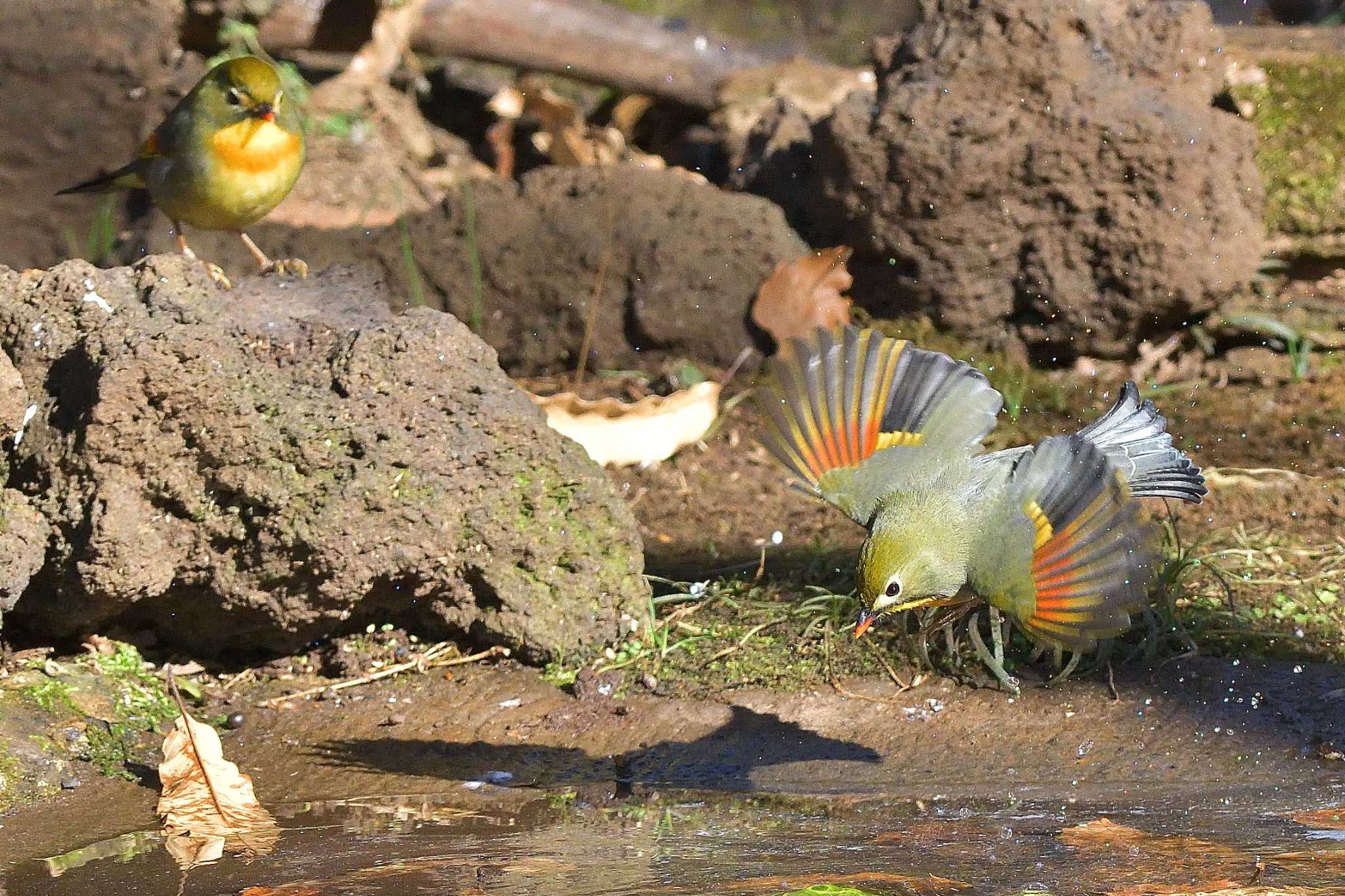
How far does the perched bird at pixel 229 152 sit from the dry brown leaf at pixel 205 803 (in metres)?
2.30

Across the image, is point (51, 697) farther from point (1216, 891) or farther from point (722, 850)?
point (1216, 891)

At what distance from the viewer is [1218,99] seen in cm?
709

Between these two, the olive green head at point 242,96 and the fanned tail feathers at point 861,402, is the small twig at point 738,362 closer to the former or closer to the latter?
the olive green head at point 242,96

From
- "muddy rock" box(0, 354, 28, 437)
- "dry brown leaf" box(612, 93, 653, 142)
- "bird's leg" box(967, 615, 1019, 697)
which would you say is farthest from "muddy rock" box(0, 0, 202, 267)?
"bird's leg" box(967, 615, 1019, 697)

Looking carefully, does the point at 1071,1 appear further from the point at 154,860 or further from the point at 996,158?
the point at 154,860

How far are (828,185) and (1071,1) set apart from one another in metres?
1.25

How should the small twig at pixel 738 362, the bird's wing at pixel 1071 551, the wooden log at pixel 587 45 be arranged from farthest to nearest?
1. the wooden log at pixel 587 45
2. the small twig at pixel 738 362
3. the bird's wing at pixel 1071 551

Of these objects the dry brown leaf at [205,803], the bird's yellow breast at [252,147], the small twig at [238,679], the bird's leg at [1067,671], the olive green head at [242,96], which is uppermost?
the olive green head at [242,96]

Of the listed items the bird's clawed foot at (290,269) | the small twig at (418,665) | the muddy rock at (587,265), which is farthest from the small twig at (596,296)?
the small twig at (418,665)

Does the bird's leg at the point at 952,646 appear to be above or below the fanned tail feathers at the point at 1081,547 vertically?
below

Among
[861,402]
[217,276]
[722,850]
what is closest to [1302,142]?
[861,402]

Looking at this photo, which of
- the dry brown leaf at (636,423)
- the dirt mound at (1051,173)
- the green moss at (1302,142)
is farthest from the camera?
the green moss at (1302,142)

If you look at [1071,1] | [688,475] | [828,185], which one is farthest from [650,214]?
[1071,1]

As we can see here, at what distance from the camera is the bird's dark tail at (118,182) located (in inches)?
241
